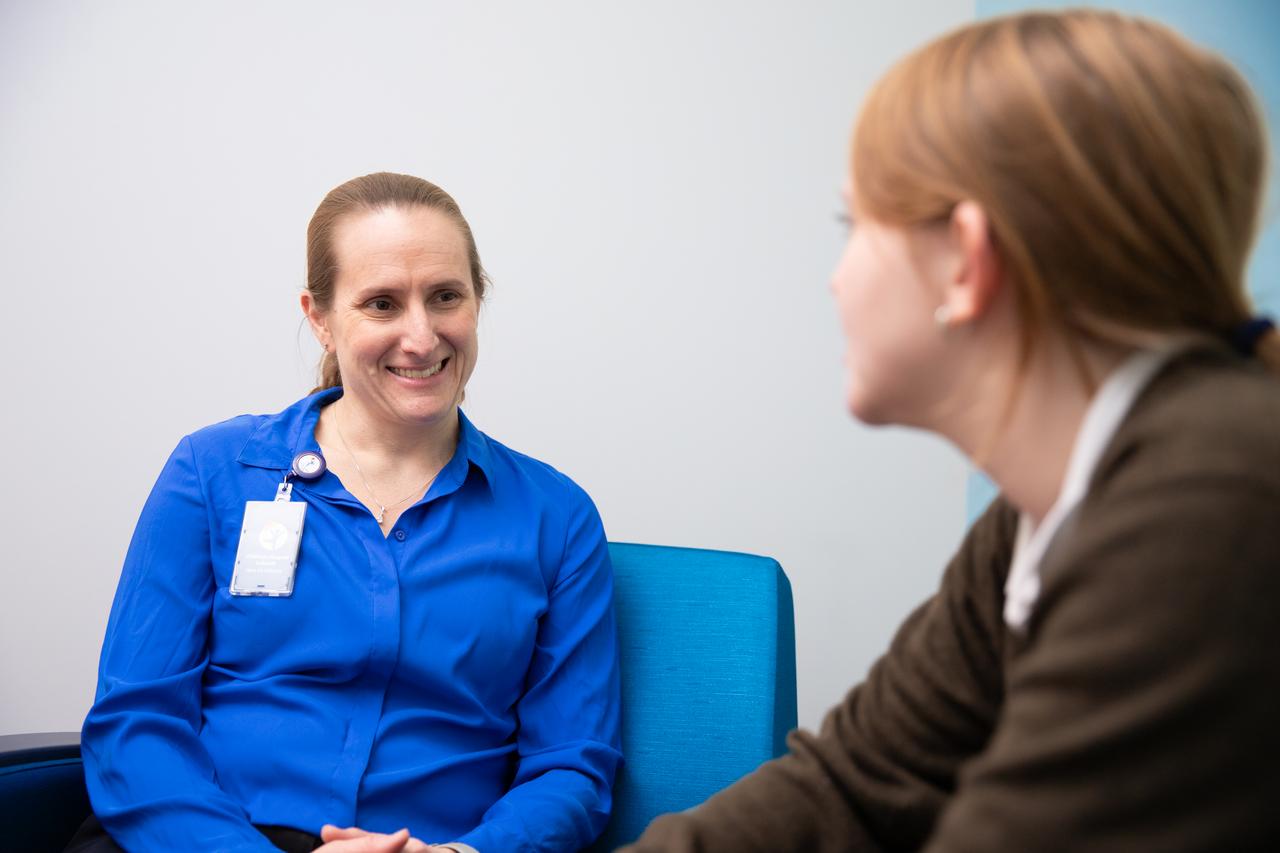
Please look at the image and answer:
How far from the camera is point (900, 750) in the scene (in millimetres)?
1019

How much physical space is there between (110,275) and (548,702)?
1480 mm

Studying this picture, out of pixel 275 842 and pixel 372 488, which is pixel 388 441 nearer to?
pixel 372 488

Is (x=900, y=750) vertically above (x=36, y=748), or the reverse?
(x=900, y=750)

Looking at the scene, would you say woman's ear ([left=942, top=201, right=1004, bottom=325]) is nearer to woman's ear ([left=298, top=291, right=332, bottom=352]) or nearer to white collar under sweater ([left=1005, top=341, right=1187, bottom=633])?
white collar under sweater ([left=1005, top=341, right=1187, bottom=633])

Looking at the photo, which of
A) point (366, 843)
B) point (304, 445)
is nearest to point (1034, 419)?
point (366, 843)

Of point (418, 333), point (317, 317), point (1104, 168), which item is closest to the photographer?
point (1104, 168)

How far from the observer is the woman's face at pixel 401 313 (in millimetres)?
1676

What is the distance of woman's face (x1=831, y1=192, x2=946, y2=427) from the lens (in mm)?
798

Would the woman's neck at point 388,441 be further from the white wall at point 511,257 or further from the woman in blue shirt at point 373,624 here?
the white wall at point 511,257

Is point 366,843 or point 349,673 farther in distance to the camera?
point 349,673

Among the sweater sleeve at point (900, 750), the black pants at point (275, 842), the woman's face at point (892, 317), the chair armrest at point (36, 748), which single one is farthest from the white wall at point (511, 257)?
the woman's face at point (892, 317)

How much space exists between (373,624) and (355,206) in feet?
2.02

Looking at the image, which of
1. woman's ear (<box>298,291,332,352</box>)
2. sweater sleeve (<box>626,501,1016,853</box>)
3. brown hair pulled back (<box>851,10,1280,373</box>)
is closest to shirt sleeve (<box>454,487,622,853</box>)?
woman's ear (<box>298,291,332,352</box>)

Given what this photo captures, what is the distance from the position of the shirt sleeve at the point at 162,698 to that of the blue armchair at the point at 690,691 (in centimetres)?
15
